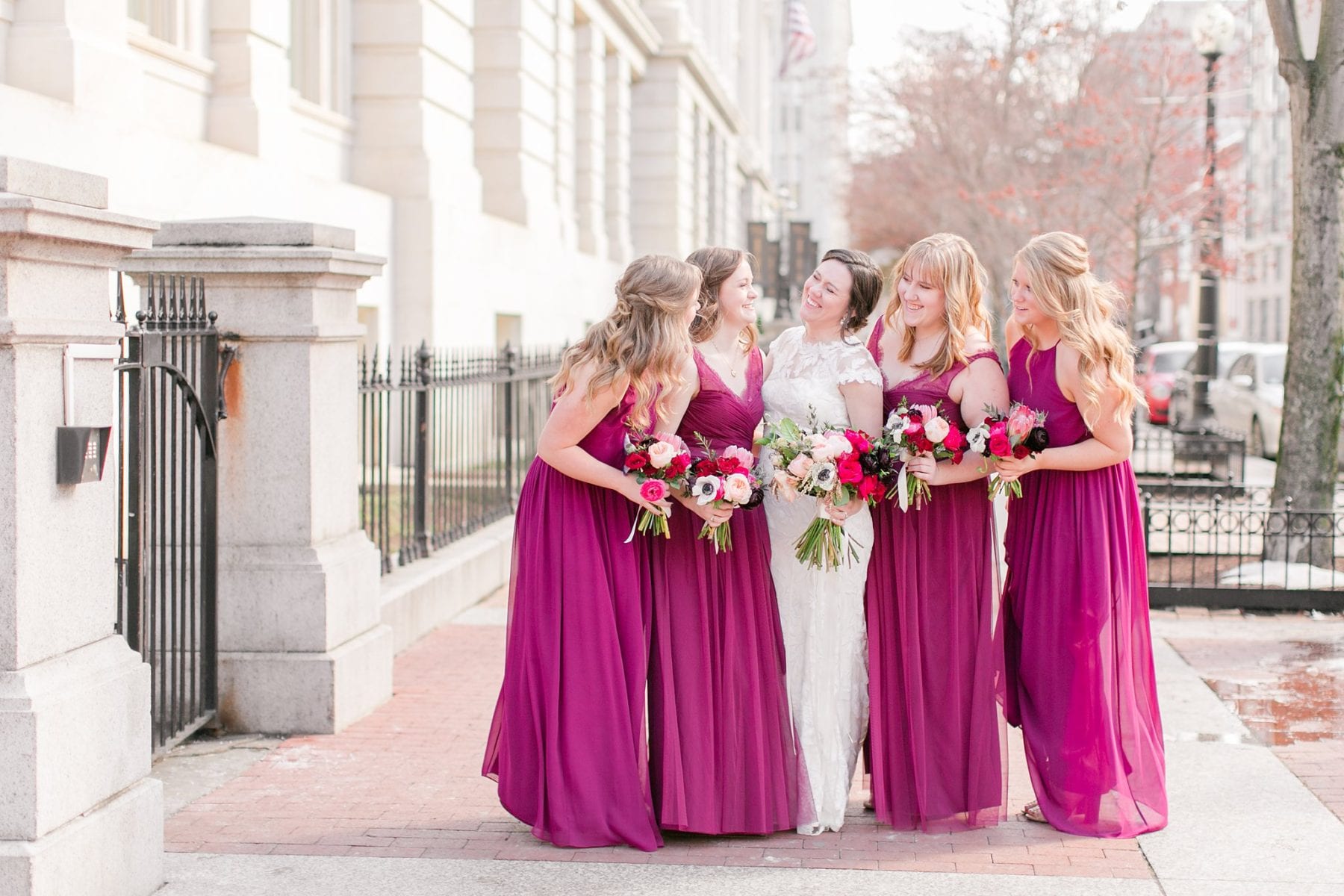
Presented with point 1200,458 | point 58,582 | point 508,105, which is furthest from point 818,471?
point 508,105

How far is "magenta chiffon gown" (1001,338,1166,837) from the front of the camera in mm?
5469

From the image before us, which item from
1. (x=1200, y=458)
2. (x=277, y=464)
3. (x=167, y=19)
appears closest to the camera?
(x=277, y=464)

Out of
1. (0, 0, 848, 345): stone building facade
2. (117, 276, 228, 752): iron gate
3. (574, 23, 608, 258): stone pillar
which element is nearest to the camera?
(117, 276, 228, 752): iron gate

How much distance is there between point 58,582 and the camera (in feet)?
14.4

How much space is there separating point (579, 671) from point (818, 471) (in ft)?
3.53

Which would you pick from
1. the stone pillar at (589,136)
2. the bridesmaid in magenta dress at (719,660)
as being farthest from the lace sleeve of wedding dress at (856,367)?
the stone pillar at (589,136)

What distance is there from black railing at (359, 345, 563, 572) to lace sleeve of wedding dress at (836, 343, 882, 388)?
342 centimetres

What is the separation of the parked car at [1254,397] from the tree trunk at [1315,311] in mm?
9531

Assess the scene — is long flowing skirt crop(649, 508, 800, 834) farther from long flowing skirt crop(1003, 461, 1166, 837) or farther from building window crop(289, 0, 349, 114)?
building window crop(289, 0, 349, 114)

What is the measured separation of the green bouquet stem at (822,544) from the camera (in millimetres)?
5352

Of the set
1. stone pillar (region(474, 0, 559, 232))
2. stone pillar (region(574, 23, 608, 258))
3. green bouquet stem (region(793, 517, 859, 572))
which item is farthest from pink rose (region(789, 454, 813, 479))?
stone pillar (region(574, 23, 608, 258))

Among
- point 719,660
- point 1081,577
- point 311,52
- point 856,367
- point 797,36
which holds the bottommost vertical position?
point 719,660

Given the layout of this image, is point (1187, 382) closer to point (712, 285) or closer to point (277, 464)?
point (277, 464)

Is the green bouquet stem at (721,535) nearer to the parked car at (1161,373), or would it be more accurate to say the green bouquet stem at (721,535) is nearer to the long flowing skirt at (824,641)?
the long flowing skirt at (824,641)
